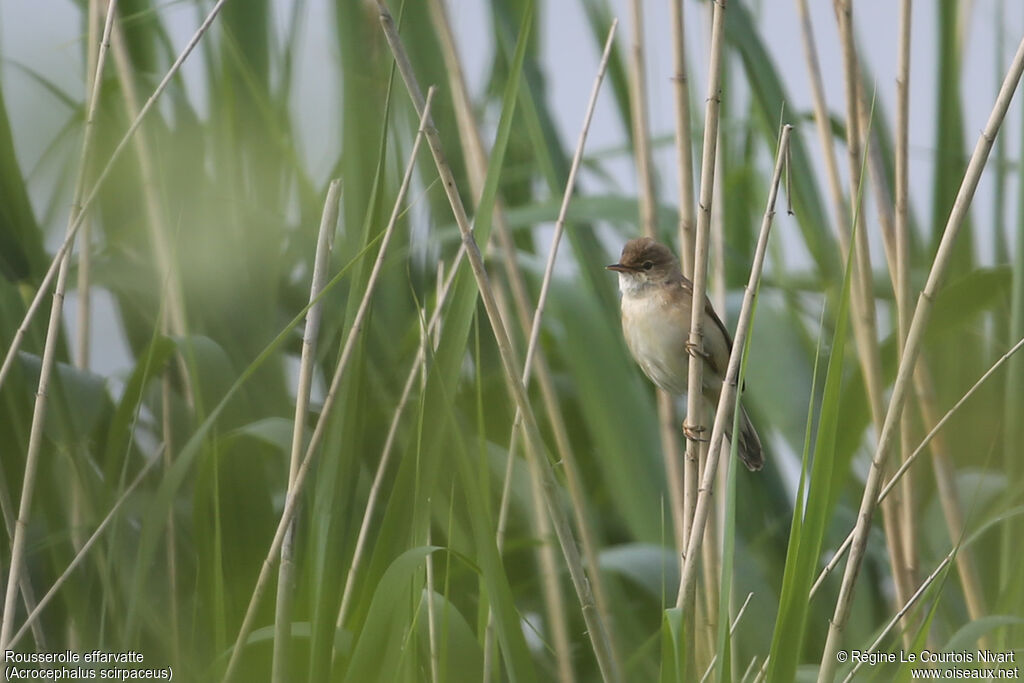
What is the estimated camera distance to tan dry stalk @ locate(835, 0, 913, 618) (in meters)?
2.40

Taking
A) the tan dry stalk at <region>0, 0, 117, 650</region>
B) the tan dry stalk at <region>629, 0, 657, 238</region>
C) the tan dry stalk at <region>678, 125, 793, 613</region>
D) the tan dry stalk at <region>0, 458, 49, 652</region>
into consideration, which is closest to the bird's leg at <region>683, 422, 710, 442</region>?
the tan dry stalk at <region>678, 125, 793, 613</region>

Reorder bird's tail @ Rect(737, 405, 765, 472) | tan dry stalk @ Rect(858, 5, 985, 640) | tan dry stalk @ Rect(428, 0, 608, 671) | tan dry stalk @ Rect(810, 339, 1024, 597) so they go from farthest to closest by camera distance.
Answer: bird's tail @ Rect(737, 405, 765, 472) → tan dry stalk @ Rect(858, 5, 985, 640) → tan dry stalk @ Rect(428, 0, 608, 671) → tan dry stalk @ Rect(810, 339, 1024, 597)

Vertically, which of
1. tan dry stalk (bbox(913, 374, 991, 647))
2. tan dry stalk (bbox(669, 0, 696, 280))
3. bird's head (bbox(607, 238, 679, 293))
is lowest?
tan dry stalk (bbox(913, 374, 991, 647))

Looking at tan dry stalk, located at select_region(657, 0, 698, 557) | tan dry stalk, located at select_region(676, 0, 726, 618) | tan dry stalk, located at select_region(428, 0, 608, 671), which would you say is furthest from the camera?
tan dry stalk, located at select_region(428, 0, 608, 671)

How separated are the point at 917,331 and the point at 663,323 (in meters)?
1.22

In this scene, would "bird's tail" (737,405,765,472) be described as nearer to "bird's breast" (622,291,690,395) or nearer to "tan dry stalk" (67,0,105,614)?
"bird's breast" (622,291,690,395)

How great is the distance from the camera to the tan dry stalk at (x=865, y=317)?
7.87 ft

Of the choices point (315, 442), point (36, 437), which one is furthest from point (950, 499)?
point (36, 437)

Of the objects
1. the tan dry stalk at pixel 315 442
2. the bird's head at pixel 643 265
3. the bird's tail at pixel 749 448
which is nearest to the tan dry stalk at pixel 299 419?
the tan dry stalk at pixel 315 442

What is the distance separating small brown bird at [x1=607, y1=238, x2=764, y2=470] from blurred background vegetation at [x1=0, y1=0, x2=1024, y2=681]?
71 millimetres

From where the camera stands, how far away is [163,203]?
2.56m

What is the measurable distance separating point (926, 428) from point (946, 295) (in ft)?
1.06

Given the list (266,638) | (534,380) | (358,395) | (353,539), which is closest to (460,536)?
(353,539)

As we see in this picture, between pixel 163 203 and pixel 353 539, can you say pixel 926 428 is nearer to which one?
pixel 353 539
